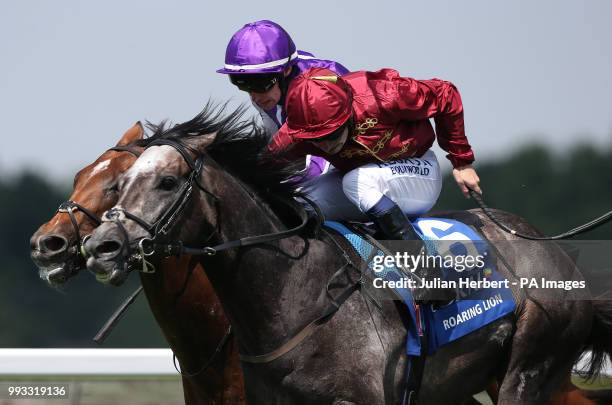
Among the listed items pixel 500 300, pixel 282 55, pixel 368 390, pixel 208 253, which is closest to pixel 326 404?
pixel 368 390

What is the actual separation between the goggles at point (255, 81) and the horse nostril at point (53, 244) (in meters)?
0.98

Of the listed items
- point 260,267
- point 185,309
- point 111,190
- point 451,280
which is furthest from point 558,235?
point 111,190

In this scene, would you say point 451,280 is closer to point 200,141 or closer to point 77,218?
point 200,141

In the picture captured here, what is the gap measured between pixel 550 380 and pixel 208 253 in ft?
5.77

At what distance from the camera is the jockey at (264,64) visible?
202 inches

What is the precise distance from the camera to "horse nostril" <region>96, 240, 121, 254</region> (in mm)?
4285

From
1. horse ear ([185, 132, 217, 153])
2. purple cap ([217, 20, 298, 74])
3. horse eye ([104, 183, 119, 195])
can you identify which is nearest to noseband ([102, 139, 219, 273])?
horse ear ([185, 132, 217, 153])

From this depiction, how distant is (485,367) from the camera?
5211mm

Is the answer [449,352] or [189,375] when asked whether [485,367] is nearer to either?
[449,352]

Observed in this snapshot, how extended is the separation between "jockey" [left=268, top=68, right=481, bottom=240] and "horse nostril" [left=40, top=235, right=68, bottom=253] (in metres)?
0.95

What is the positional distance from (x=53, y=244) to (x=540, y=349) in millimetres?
2105

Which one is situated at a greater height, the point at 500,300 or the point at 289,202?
the point at 289,202

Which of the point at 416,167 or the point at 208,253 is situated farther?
the point at 416,167

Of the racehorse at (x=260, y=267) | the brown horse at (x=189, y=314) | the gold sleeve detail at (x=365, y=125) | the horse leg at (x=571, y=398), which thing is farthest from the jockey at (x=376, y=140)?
the horse leg at (x=571, y=398)
